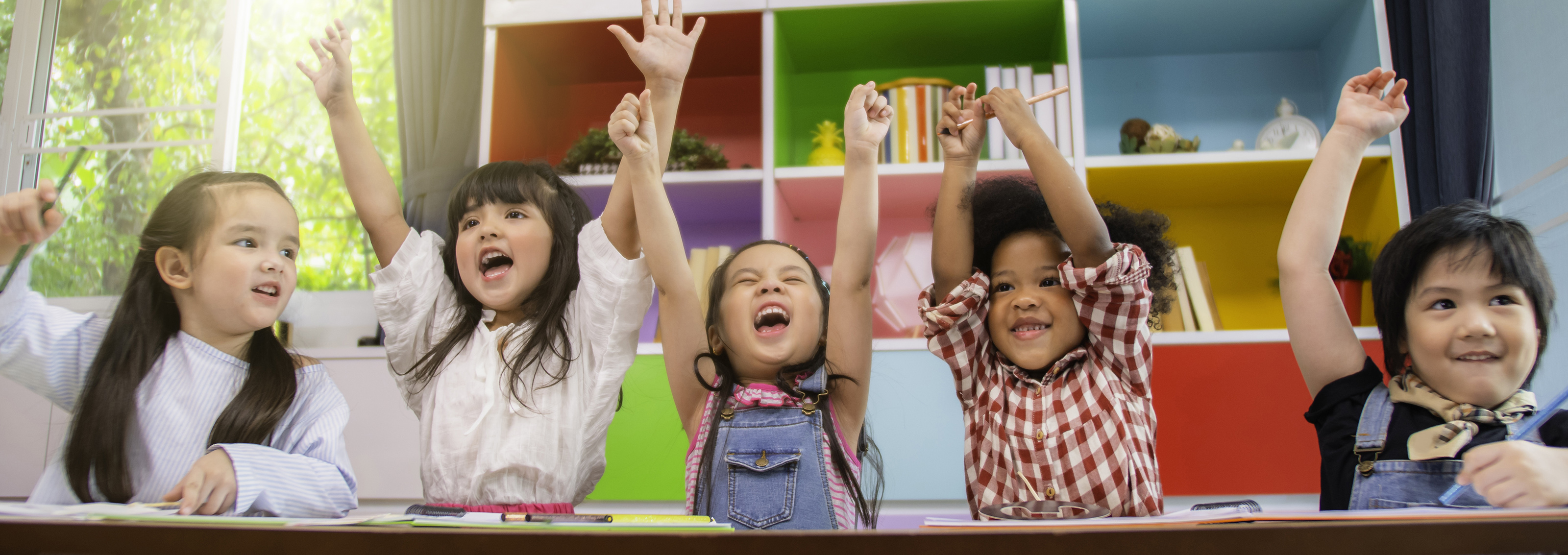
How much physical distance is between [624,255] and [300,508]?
1.67 ft

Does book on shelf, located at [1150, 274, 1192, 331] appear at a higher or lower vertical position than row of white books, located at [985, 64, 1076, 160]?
lower

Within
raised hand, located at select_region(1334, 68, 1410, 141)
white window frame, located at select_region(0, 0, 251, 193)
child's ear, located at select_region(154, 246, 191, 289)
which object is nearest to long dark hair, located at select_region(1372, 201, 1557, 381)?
raised hand, located at select_region(1334, 68, 1410, 141)

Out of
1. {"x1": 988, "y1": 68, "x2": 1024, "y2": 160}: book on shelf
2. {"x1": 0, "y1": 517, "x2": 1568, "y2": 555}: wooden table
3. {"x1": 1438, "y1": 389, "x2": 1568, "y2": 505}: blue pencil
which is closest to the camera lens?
{"x1": 0, "y1": 517, "x2": 1568, "y2": 555}: wooden table

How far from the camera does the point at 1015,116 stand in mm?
1205

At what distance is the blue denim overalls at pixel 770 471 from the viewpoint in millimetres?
1097

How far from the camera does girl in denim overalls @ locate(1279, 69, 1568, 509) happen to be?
0.99 meters

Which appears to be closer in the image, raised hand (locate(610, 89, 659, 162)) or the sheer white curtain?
raised hand (locate(610, 89, 659, 162))

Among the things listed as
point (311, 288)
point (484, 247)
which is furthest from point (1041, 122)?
point (311, 288)

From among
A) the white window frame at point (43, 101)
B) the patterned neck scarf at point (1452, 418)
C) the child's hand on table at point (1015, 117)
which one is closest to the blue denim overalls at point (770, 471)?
the child's hand on table at point (1015, 117)


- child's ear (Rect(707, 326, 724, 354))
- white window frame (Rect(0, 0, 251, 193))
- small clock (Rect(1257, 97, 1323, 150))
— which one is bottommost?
child's ear (Rect(707, 326, 724, 354))

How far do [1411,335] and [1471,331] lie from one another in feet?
0.22

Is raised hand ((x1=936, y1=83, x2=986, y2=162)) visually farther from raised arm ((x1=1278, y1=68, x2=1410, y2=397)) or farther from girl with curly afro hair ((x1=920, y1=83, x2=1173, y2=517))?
raised arm ((x1=1278, y1=68, x2=1410, y2=397))

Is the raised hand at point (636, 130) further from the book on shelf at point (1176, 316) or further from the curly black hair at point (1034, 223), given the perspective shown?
the book on shelf at point (1176, 316)

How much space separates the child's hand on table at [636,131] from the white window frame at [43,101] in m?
1.58
